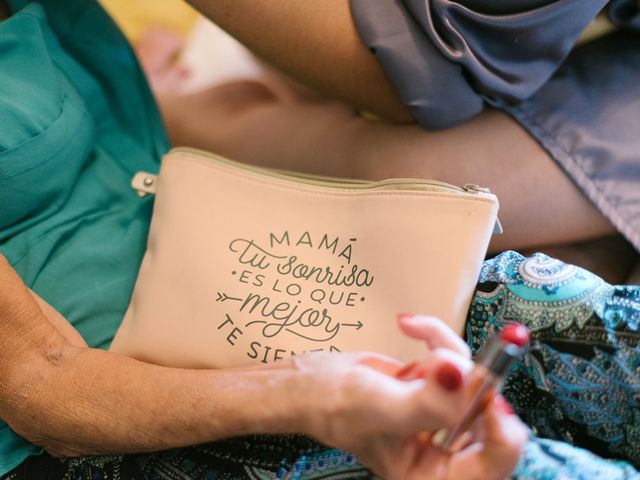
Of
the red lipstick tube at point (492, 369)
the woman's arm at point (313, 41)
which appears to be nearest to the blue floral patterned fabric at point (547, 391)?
the red lipstick tube at point (492, 369)

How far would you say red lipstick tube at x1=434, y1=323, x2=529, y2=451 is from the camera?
372mm

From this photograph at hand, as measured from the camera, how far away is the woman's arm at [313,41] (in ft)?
2.10

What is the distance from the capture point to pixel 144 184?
0.74 meters

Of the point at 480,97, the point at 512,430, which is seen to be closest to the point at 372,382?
the point at 512,430

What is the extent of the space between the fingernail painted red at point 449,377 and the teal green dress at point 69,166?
0.42 metres

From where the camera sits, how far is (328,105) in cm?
81

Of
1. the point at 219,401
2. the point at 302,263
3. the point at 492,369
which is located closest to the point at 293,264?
the point at 302,263

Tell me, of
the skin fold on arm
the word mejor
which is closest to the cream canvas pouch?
the word mejor

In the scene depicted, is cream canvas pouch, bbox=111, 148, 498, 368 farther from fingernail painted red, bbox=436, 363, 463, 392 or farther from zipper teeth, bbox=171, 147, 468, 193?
fingernail painted red, bbox=436, 363, 463, 392

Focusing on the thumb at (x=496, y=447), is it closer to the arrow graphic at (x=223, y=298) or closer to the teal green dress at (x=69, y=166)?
the arrow graphic at (x=223, y=298)

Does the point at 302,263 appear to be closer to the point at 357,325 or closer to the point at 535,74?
the point at 357,325

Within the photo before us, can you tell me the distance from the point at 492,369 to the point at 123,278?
0.46 m

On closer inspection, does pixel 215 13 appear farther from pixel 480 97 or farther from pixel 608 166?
pixel 608 166

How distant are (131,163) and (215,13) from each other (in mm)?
225
